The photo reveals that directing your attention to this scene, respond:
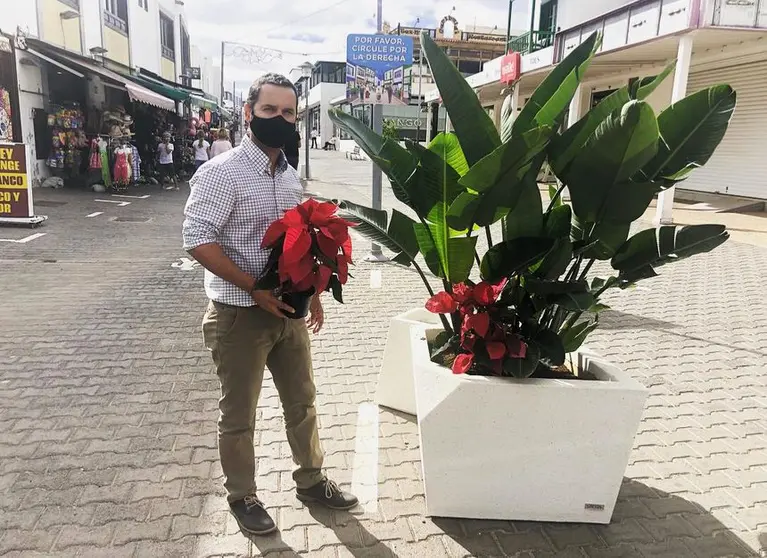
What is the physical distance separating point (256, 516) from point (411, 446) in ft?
3.60

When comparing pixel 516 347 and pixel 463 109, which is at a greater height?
pixel 463 109

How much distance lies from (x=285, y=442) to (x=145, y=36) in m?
22.6

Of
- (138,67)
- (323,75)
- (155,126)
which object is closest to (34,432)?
(155,126)

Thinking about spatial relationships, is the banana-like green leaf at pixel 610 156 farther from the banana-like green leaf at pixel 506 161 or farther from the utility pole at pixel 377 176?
the utility pole at pixel 377 176

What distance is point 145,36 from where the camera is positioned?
878 inches

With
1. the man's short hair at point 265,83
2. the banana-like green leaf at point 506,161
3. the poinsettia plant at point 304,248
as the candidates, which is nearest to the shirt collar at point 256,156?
the man's short hair at point 265,83

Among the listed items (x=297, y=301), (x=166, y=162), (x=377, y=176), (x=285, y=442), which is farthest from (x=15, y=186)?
(x=297, y=301)

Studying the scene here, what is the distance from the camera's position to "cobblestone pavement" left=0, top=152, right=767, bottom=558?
269 cm

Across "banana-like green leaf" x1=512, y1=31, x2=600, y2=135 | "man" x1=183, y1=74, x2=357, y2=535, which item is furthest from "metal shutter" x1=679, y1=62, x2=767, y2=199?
"man" x1=183, y1=74, x2=357, y2=535

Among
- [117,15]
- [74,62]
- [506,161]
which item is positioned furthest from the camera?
[117,15]

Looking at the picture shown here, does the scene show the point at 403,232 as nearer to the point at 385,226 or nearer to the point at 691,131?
the point at 385,226

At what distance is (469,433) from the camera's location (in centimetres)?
272

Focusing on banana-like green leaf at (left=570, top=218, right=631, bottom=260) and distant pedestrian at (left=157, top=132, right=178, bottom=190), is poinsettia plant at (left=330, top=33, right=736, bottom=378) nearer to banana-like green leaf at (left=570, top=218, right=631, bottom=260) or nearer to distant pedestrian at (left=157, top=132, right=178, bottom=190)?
banana-like green leaf at (left=570, top=218, right=631, bottom=260)

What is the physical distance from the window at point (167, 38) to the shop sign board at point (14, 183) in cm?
1729
